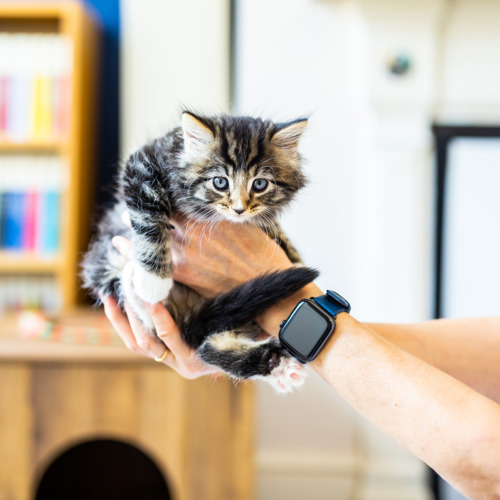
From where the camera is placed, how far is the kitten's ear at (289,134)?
1077 mm

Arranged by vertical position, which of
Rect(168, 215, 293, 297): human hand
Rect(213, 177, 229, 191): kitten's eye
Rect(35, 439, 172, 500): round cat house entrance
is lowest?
Rect(35, 439, 172, 500): round cat house entrance

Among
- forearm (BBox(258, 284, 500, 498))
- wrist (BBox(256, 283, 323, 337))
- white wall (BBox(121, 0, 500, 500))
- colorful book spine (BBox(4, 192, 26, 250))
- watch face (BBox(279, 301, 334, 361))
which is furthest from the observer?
colorful book spine (BBox(4, 192, 26, 250))

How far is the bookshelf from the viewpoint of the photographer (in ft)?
7.38

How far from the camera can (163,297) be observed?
1.04 metres

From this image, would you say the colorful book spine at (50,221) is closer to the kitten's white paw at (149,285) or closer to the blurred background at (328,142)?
the blurred background at (328,142)

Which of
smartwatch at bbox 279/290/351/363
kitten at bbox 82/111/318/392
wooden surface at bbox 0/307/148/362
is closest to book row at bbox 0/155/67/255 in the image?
wooden surface at bbox 0/307/148/362

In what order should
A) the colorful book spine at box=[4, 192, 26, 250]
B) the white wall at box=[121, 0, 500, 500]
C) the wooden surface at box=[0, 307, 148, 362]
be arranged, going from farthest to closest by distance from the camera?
1. the colorful book spine at box=[4, 192, 26, 250]
2. the white wall at box=[121, 0, 500, 500]
3. the wooden surface at box=[0, 307, 148, 362]

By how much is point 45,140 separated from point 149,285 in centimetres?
151

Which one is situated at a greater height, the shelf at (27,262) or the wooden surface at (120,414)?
the shelf at (27,262)

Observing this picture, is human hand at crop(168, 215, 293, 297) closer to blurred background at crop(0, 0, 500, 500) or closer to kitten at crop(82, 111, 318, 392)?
kitten at crop(82, 111, 318, 392)

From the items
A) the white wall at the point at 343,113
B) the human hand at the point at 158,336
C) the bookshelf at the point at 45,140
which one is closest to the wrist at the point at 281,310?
the human hand at the point at 158,336

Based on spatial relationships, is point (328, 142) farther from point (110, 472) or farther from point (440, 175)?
point (110, 472)

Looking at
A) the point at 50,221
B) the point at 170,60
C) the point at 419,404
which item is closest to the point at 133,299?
the point at 419,404

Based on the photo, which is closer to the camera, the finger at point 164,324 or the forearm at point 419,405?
the forearm at point 419,405
